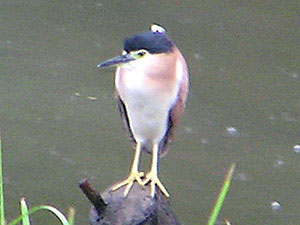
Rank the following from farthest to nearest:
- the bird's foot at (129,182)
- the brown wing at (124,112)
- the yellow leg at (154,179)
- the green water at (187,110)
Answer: the green water at (187,110)
the brown wing at (124,112)
the yellow leg at (154,179)
the bird's foot at (129,182)

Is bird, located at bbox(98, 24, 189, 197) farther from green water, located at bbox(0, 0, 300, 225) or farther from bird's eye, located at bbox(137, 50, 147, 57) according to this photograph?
green water, located at bbox(0, 0, 300, 225)

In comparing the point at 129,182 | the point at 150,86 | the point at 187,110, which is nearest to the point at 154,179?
the point at 129,182

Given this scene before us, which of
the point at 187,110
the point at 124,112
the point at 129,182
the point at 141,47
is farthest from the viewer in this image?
the point at 187,110

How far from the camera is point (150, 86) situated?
2.37 meters

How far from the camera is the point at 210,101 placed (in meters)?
4.61

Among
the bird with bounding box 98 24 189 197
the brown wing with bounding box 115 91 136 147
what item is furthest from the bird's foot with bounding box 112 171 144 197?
the brown wing with bounding box 115 91 136 147

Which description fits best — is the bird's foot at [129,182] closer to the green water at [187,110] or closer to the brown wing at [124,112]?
the brown wing at [124,112]

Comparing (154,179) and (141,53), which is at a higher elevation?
(141,53)

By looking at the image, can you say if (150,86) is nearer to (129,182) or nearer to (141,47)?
(141,47)

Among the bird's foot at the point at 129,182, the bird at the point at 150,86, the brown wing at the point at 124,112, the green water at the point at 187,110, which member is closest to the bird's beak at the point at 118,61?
the bird at the point at 150,86

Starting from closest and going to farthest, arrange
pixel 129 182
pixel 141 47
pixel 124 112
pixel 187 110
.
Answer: pixel 129 182 → pixel 141 47 → pixel 124 112 → pixel 187 110

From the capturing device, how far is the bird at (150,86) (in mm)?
2285

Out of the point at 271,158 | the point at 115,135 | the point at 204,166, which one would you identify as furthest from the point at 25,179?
the point at 271,158

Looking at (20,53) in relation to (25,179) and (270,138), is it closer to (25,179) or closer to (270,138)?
(25,179)
